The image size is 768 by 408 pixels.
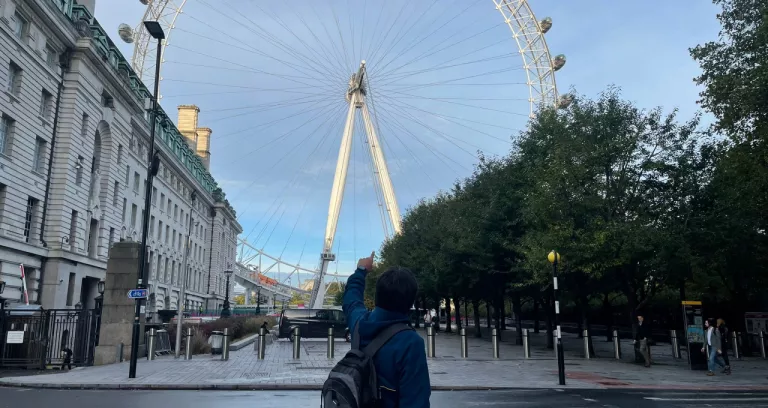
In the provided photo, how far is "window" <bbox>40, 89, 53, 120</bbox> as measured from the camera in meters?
36.0

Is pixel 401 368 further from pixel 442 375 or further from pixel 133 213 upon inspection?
pixel 133 213

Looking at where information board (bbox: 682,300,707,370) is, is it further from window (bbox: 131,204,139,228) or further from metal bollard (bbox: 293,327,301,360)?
window (bbox: 131,204,139,228)

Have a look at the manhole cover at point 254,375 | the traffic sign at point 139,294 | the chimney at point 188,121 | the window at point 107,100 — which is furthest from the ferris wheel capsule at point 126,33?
the manhole cover at point 254,375

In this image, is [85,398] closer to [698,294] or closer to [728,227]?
[728,227]

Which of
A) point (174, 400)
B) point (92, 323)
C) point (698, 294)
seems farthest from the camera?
point (698, 294)

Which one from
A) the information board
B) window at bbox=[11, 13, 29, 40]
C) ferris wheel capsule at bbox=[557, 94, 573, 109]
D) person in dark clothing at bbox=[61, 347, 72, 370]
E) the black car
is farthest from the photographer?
the black car

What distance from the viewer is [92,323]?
21578mm

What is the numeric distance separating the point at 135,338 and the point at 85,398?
419 centimetres

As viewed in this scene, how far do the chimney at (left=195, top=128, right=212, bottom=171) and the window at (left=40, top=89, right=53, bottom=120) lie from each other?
220ft

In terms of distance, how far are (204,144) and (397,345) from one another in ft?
350

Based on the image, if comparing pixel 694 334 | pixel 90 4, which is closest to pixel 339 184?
pixel 90 4

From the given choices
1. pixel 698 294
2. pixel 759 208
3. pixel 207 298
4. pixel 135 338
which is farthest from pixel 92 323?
pixel 207 298

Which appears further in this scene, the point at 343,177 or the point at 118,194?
the point at 343,177

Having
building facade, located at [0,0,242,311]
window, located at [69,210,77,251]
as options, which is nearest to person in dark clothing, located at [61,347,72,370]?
building facade, located at [0,0,242,311]
